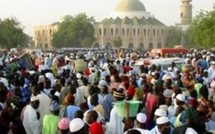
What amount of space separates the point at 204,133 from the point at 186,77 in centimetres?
680

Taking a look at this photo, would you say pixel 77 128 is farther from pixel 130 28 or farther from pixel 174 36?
pixel 130 28

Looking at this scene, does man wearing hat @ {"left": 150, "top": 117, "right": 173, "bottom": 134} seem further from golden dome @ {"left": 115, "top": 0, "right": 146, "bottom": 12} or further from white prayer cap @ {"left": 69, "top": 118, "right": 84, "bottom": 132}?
golden dome @ {"left": 115, "top": 0, "right": 146, "bottom": 12}

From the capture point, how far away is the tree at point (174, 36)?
115000 millimetres

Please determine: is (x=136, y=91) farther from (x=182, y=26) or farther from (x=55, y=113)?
(x=182, y=26)

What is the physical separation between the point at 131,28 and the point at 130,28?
8.4 inches

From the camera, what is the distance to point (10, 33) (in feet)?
198

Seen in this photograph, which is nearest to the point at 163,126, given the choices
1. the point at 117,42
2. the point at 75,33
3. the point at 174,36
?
the point at 75,33

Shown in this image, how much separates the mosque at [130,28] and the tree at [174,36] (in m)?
2.58

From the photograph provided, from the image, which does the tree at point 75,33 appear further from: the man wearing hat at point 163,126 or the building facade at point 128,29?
the man wearing hat at point 163,126

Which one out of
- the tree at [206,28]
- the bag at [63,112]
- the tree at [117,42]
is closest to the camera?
the bag at [63,112]

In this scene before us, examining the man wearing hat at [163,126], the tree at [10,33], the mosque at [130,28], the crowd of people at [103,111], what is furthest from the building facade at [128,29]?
the man wearing hat at [163,126]

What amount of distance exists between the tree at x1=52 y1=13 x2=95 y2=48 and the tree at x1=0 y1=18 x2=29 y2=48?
28209 mm

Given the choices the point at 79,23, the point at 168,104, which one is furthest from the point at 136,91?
the point at 79,23

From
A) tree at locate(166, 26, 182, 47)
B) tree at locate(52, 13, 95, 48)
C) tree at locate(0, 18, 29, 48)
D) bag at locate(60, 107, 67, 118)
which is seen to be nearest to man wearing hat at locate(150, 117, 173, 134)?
bag at locate(60, 107, 67, 118)
